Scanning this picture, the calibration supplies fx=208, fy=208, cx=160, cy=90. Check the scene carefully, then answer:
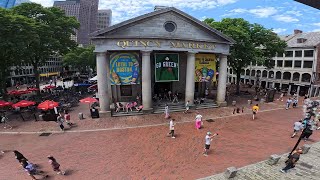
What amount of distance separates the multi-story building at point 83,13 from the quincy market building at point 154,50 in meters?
132

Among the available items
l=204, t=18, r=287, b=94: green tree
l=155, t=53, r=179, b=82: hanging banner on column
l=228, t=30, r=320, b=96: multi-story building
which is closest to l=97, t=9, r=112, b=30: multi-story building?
l=228, t=30, r=320, b=96: multi-story building

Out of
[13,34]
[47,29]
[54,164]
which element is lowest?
[54,164]

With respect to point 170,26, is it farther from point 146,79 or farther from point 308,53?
point 308,53

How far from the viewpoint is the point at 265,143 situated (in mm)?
17047

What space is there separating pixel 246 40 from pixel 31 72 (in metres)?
71.1

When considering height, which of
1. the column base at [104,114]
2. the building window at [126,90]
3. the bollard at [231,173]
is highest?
the building window at [126,90]

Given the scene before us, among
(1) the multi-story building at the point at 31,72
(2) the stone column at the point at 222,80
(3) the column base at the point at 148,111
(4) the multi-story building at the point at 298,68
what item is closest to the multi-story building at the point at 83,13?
(1) the multi-story building at the point at 31,72

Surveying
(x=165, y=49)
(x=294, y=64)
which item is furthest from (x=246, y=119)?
(x=294, y=64)

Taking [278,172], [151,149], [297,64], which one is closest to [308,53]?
[297,64]

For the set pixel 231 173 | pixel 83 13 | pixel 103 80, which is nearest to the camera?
pixel 231 173

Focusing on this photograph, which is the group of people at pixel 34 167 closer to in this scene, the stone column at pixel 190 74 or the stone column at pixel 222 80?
the stone column at pixel 190 74

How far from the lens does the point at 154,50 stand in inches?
1028

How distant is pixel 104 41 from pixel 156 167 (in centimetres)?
1620

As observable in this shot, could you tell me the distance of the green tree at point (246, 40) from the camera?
33.0m
